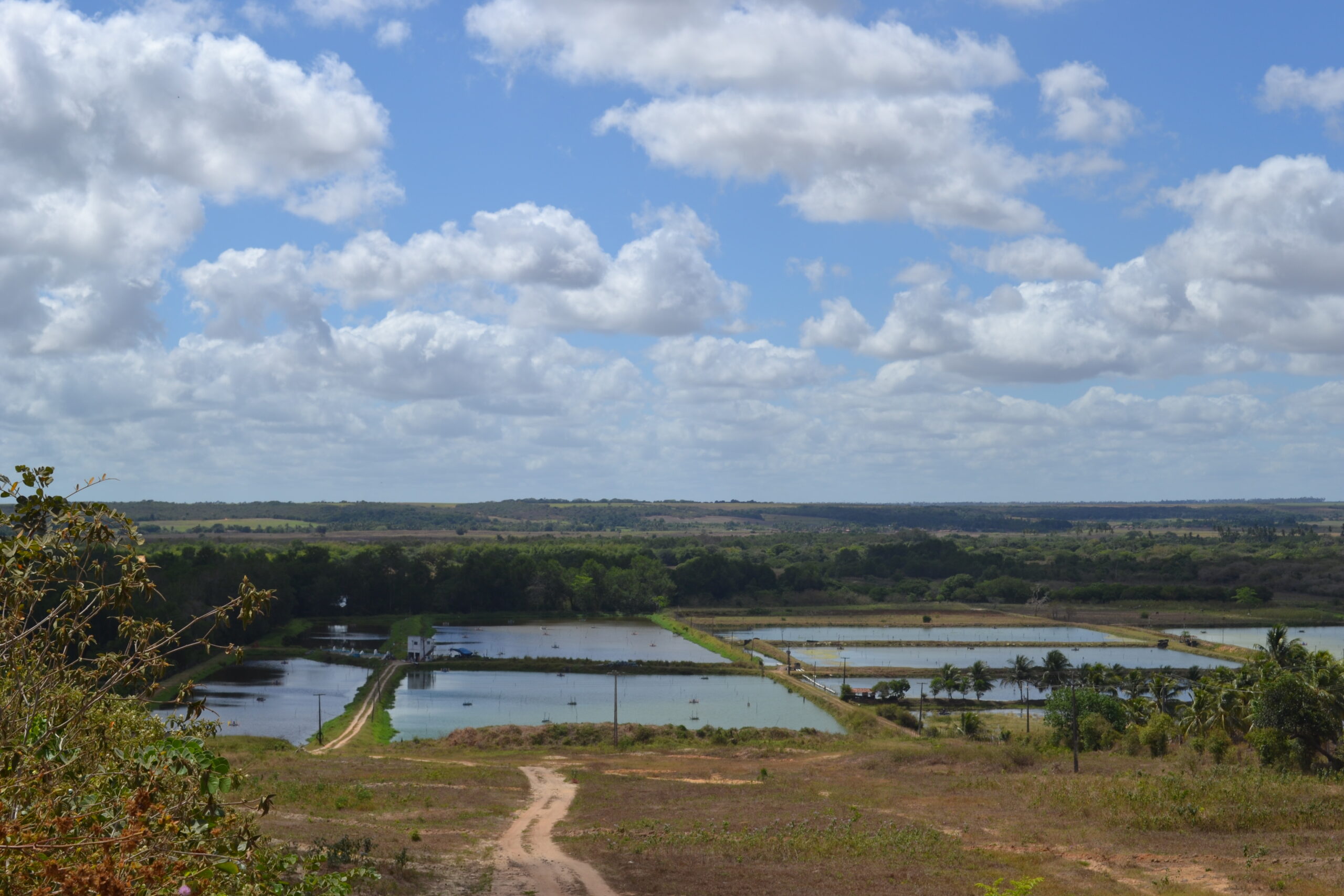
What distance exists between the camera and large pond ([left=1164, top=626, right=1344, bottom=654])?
354ft

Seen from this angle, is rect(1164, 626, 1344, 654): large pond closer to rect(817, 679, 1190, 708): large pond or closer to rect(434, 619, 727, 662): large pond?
rect(817, 679, 1190, 708): large pond

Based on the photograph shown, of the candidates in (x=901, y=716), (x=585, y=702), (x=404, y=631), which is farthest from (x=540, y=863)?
(x=404, y=631)

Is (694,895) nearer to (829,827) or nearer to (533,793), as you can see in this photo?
(829,827)

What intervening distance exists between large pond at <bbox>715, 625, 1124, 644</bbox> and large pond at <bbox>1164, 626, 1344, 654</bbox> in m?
10.2

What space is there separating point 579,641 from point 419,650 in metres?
21.2

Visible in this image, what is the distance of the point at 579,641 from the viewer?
11519cm

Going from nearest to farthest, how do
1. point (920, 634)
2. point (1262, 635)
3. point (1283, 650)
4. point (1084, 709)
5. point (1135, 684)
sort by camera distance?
point (1283, 650)
point (1084, 709)
point (1135, 684)
point (1262, 635)
point (920, 634)

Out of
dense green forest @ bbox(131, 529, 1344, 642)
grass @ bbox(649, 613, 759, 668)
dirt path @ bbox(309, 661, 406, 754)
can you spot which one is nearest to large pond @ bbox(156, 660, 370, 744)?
dirt path @ bbox(309, 661, 406, 754)

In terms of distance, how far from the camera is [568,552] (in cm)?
15875

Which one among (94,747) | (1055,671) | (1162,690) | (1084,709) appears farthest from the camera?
(1055,671)

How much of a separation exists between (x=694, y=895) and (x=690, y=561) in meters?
131

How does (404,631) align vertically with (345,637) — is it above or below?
above

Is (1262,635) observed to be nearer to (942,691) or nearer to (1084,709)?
(942,691)

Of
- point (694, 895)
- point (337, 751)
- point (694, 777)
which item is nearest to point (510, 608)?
point (337, 751)
